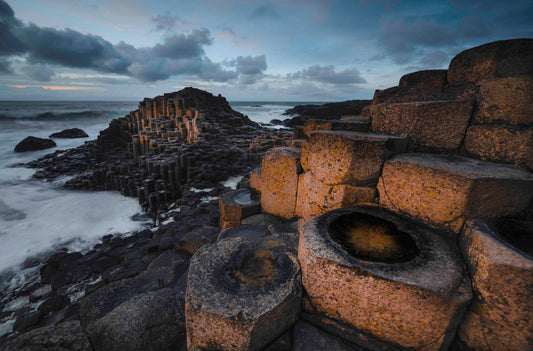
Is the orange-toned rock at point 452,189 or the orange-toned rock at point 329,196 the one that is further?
the orange-toned rock at point 329,196

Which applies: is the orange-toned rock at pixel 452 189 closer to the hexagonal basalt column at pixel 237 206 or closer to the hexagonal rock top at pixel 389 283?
the hexagonal rock top at pixel 389 283

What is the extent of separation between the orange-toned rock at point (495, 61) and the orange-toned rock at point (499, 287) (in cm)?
151

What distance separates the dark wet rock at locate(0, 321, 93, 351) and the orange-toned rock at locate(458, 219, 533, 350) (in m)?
3.18

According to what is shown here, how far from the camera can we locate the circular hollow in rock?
1780mm

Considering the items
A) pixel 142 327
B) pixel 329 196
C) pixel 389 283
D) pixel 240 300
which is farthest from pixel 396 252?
pixel 142 327

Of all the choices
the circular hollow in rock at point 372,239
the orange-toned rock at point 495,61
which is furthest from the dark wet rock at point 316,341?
the orange-toned rock at point 495,61

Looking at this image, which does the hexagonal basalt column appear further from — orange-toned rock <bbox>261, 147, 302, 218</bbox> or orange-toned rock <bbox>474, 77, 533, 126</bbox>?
orange-toned rock <bbox>474, 77, 533, 126</bbox>

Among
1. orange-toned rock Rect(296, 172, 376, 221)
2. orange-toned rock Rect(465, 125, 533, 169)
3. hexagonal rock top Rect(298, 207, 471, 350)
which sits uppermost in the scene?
orange-toned rock Rect(465, 125, 533, 169)

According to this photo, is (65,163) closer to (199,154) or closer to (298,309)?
(199,154)

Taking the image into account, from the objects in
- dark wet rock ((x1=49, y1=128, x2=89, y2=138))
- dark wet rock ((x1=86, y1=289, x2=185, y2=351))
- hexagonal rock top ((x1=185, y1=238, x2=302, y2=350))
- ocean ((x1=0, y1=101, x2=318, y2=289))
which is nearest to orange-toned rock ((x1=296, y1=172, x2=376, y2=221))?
hexagonal rock top ((x1=185, y1=238, x2=302, y2=350))

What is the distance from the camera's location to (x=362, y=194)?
240 cm

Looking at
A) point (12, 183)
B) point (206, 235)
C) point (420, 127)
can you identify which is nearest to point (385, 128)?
point (420, 127)

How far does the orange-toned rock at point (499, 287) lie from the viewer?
1.31 m

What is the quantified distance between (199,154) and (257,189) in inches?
306
